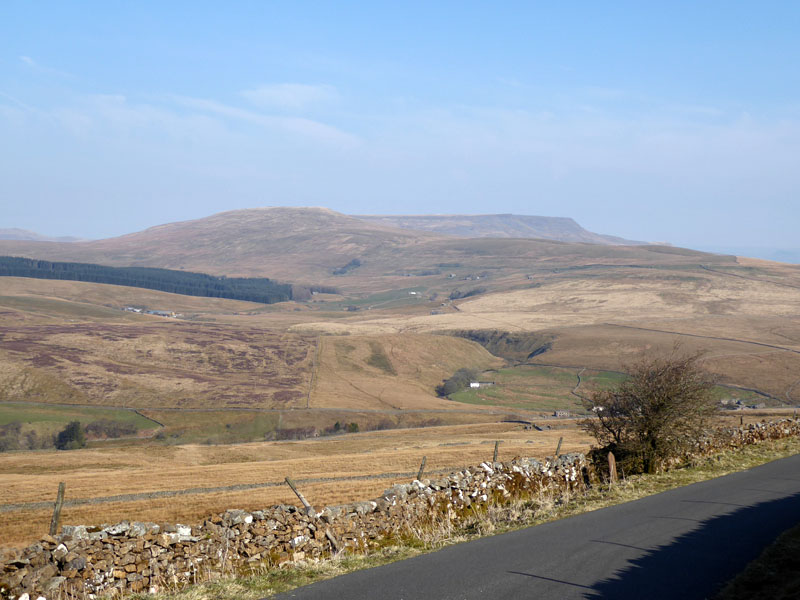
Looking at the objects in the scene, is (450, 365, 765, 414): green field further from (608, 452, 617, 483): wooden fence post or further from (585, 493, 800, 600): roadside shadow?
(585, 493, 800, 600): roadside shadow

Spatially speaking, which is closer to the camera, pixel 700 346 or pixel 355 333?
pixel 700 346

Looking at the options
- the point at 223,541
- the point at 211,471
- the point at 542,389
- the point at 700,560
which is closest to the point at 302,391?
the point at 542,389

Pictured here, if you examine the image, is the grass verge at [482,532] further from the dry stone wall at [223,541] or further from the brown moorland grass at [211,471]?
the brown moorland grass at [211,471]

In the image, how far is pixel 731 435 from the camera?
29.2 meters

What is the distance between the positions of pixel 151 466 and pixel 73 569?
4034cm

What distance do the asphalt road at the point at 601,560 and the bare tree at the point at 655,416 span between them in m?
6.62

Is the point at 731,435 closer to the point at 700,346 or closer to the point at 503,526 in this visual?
the point at 503,526

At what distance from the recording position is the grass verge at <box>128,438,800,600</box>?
1119cm

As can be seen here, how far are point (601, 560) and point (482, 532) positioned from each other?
3648mm

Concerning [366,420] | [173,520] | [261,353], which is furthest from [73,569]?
[261,353]

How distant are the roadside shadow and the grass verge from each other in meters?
0.72

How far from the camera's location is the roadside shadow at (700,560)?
10.2m

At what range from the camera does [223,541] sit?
1361 cm

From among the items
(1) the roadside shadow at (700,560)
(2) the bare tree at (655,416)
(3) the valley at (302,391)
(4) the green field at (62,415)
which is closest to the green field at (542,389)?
(3) the valley at (302,391)
